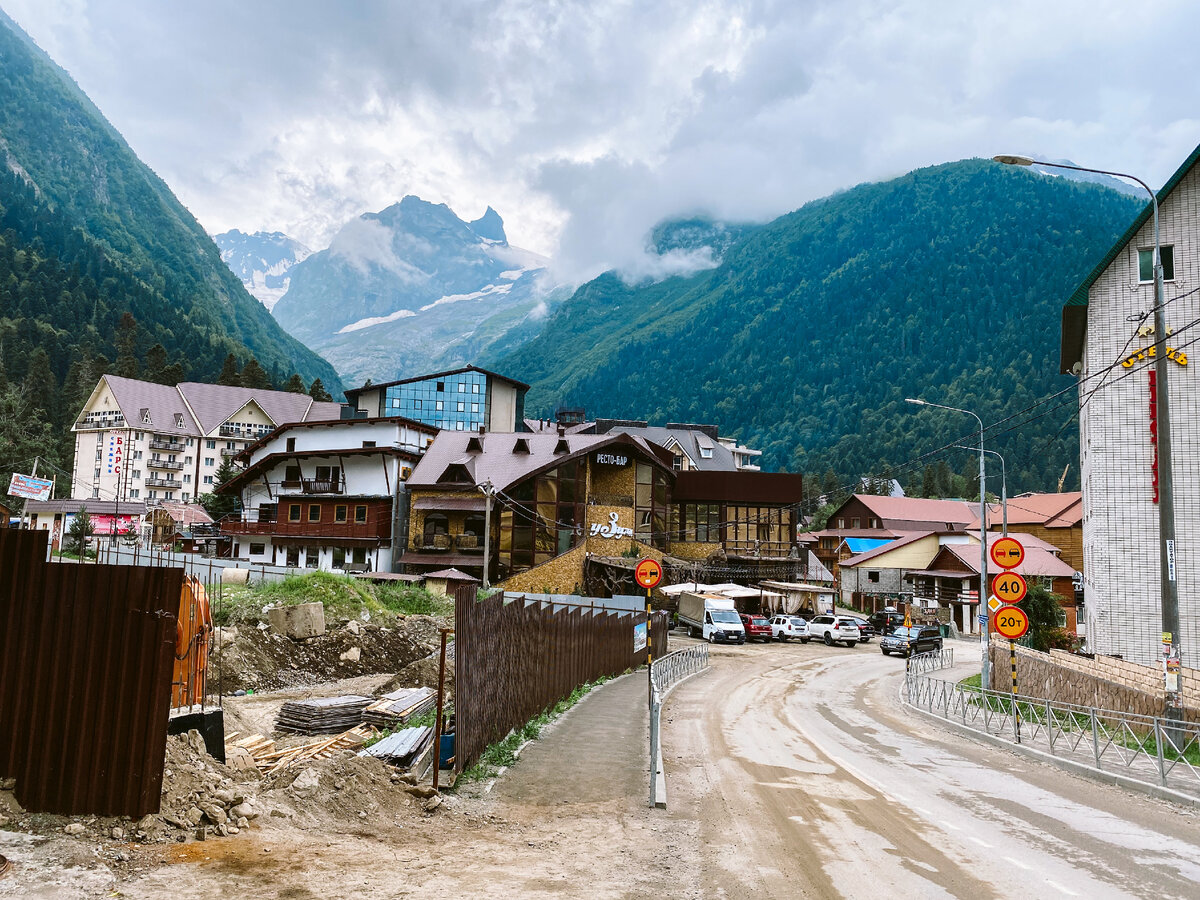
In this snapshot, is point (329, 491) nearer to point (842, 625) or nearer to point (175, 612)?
point (842, 625)

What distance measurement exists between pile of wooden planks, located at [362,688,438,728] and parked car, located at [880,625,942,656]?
3259cm

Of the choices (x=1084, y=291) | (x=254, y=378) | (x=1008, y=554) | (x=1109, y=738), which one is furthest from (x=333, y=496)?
(x=254, y=378)

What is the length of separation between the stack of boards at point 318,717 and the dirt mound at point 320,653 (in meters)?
6.93

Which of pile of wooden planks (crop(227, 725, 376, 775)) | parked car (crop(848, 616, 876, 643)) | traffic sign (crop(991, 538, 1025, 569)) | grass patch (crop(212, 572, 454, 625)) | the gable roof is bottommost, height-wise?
parked car (crop(848, 616, 876, 643))

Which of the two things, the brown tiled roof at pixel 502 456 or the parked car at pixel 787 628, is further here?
the brown tiled roof at pixel 502 456

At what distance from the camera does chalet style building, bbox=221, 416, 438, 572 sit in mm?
53522

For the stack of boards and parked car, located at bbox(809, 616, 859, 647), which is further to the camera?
parked car, located at bbox(809, 616, 859, 647)

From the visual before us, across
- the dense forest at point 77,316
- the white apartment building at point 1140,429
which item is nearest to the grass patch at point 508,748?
the white apartment building at point 1140,429

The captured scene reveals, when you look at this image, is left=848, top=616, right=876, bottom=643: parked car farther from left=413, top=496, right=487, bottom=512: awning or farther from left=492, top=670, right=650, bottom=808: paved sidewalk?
left=492, top=670, right=650, bottom=808: paved sidewalk

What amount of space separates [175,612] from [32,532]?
4.82ft

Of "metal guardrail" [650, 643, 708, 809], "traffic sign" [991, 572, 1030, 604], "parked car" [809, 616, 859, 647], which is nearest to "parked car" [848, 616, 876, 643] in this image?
"parked car" [809, 616, 859, 647]

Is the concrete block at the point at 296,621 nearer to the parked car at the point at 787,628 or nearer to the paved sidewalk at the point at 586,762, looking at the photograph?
the paved sidewalk at the point at 586,762

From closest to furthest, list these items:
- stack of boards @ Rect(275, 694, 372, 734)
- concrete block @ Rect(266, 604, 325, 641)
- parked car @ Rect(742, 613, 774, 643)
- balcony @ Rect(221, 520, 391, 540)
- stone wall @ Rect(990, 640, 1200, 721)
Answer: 1. stack of boards @ Rect(275, 694, 372, 734)
2. stone wall @ Rect(990, 640, 1200, 721)
3. concrete block @ Rect(266, 604, 325, 641)
4. parked car @ Rect(742, 613, 774, 643)
5. balcony @ Rect(221, 520, 391, 540)

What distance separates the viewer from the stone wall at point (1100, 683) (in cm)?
1711
